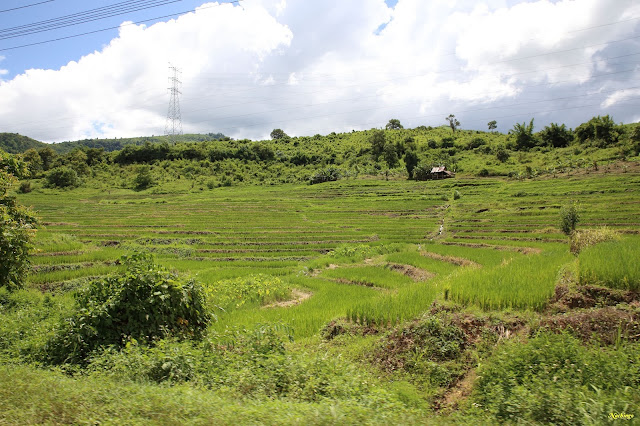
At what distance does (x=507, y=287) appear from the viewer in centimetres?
854

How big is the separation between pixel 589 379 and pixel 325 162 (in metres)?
91.2

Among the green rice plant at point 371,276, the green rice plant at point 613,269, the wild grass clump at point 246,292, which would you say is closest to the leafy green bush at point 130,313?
the wild grass clump at point 246,292

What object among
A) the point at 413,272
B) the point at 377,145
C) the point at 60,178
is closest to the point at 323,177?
the point at 377,145

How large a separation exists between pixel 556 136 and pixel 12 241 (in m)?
90.7

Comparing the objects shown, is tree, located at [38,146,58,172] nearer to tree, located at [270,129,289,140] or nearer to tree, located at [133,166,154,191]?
tree, located at [133,166,154,191]

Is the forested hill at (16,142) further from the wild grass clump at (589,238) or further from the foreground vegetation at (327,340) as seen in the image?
the wild grass clump at (589,238)

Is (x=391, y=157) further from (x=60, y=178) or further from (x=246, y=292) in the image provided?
(x=60, y=178)

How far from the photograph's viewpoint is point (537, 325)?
21.3ft

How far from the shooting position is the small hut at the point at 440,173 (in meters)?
66.8

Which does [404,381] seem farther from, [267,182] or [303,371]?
[267,182]

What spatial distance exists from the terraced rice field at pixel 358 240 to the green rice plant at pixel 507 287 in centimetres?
4

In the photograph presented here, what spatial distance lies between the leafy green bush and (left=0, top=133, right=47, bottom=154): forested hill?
5793 inches

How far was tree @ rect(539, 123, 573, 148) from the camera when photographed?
7231 centimetres

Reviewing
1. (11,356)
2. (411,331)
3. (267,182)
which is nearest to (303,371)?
(411,331)
